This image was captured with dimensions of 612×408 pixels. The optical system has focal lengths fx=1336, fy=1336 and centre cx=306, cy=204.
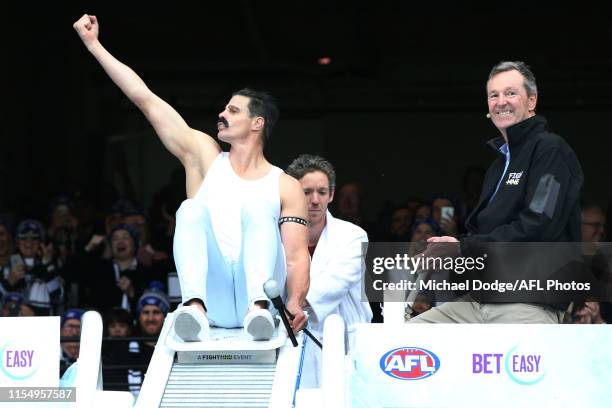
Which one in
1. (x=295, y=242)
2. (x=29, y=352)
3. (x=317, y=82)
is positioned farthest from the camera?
(x=317, y=82)

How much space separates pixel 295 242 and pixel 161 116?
1014mm

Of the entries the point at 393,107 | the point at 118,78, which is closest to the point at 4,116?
the point at 393,107

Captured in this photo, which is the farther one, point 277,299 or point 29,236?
point 29,236

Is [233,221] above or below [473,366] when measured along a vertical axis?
above

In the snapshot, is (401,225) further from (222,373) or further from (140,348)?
(222,373)

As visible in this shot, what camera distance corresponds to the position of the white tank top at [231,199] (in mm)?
6719

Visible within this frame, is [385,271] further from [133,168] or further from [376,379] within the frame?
[133,168]

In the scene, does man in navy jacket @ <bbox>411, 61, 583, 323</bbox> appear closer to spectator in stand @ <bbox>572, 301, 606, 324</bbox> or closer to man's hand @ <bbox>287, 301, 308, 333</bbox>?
man's hand @ <bbox>287, 301, 308, 333</bbox>

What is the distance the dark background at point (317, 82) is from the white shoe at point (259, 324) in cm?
676

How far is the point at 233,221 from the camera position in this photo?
22.1 feet

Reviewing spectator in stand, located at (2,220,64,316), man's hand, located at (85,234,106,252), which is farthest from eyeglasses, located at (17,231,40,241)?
man's hand, located at (85,234,106,252)

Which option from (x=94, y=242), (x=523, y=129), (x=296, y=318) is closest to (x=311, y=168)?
(x=296, y=318)

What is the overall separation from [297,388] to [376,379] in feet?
1.27

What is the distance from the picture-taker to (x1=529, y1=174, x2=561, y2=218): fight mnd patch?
6117 millimetres
